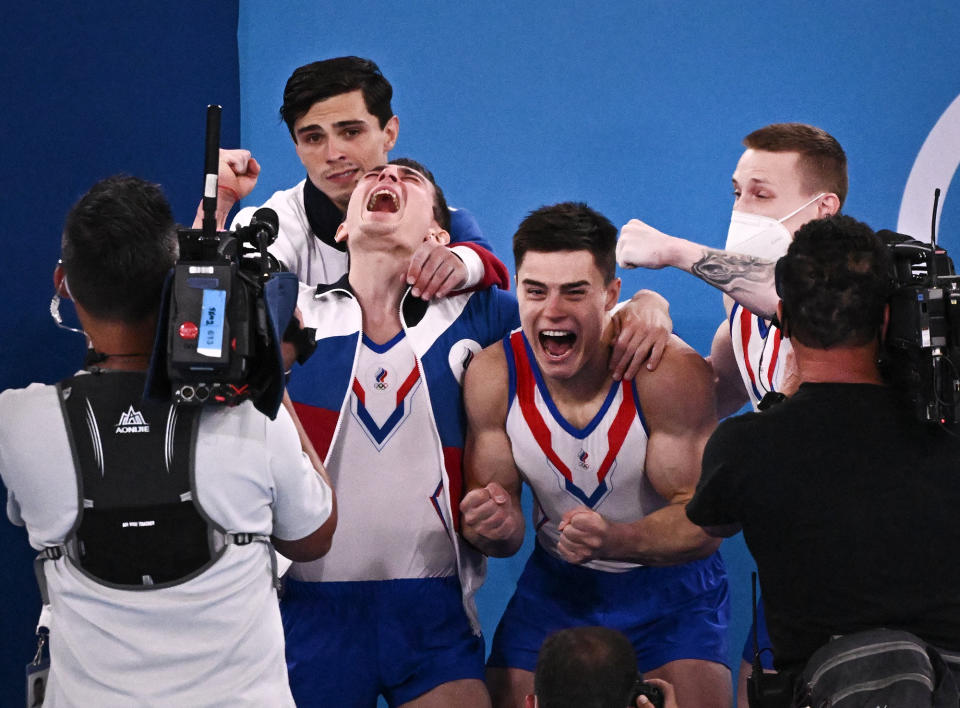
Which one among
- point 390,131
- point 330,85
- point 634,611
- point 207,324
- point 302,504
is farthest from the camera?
point 390,131

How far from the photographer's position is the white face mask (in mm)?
3215

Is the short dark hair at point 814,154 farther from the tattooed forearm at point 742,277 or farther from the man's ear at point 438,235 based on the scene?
the man's ear at point 438,235

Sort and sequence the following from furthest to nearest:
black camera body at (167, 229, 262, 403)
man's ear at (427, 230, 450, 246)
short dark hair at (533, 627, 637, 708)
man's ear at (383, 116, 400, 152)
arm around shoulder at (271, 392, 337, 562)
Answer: man's ear at (383, 116, 400, 152) → man's ear at (427, 230, 450, 246) → short dark hair at (533, 627, 637, 708) → arm around shoulder at (271, 392, 337, 562) → black camera body at (167, 229, 262, 403)

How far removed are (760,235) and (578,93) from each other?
1.08 m

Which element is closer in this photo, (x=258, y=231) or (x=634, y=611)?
(x=258, y=231)

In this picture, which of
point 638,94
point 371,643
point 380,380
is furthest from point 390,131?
point 371,643

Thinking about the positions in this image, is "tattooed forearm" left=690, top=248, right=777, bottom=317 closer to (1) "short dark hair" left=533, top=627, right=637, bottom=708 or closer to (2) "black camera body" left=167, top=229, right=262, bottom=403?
(1) "short dark hair" left=533, top=627, right=637, bottom=708

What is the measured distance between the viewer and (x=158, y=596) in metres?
1.88

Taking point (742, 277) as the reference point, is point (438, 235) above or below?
above

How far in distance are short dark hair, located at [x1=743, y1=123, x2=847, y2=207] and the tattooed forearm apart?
0.47m

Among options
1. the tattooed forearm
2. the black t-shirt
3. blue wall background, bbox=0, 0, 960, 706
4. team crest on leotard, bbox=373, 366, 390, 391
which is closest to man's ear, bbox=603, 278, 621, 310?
the tattooed forearm

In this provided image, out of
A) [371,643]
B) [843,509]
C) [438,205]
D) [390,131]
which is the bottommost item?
[371,643]

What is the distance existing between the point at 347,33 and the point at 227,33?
46cm

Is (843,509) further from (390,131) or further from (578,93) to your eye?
(578,93)
